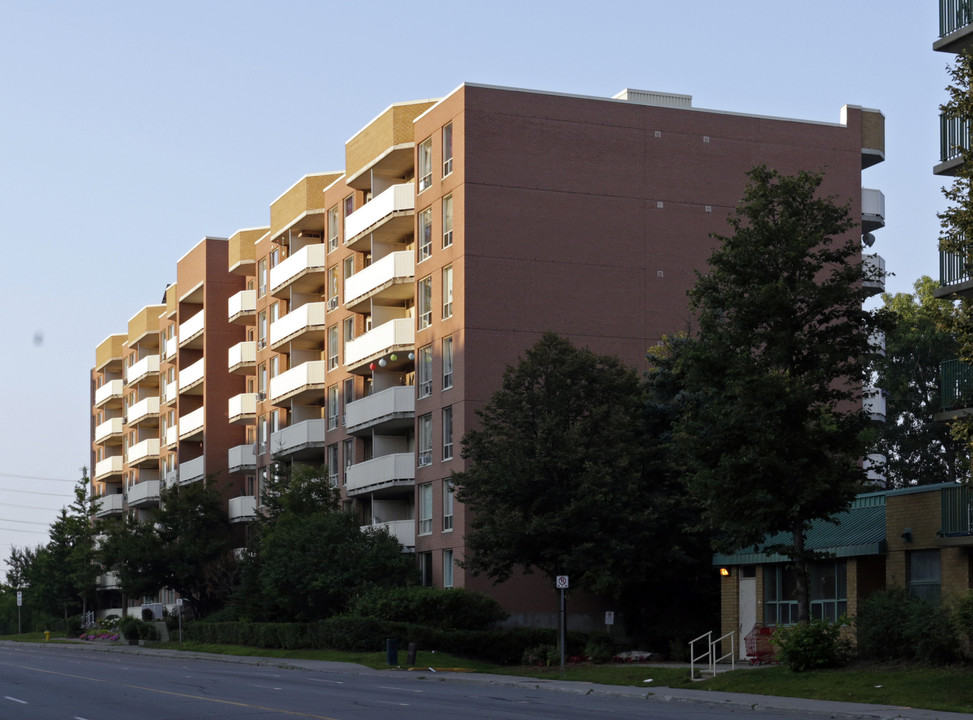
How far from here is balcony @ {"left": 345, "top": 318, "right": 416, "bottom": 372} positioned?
6481cm

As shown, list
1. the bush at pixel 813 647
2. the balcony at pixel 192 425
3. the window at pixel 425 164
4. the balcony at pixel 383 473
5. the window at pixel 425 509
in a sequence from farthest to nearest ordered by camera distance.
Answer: the balcony at pixel 192 425 → the balcony at pixel 383 473 → the window at pixel 425 164 → the window at pixel 425 509 → the bush at pixel 813 647

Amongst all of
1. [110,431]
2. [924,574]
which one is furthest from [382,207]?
[110,431]

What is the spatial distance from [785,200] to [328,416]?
4086 centimetres

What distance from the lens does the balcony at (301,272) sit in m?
75.5

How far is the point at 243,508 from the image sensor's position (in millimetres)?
84938

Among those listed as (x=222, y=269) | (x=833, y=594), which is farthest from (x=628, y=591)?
(x=222, y=269)

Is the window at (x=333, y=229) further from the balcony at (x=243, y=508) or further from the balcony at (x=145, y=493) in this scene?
the balcony at (x=145, y=493)

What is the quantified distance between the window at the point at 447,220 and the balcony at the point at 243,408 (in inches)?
1077

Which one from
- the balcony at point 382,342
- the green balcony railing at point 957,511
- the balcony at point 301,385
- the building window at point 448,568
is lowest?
the building window at point 448,568

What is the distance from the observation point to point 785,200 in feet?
122

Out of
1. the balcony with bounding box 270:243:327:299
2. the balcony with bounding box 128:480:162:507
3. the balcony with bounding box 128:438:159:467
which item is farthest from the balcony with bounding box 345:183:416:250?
the balcony with bounding box 128:438:159:467

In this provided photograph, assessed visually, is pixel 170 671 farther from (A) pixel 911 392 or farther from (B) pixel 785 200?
(A) pixel 911 392

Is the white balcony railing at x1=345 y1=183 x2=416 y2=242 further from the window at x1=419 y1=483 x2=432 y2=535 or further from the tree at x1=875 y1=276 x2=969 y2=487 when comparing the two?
the tree at x1=875 y1=276 x2=969 y2=487

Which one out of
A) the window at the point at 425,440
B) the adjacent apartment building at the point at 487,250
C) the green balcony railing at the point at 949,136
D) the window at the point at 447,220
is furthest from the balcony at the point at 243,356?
the green balcony railing at the point at 949,136
